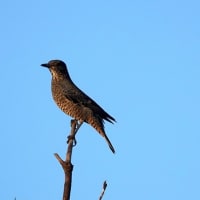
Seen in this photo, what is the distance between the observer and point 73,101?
1142 cm

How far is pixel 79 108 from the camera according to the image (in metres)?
11.3

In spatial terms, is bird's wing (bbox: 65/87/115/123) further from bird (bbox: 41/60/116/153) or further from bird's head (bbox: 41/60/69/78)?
bird's head (bbox: 41/60/69/78)

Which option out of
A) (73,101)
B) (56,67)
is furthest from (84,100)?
(56,67)

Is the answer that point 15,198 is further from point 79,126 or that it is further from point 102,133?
point 102,133

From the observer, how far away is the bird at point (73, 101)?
35.7ft

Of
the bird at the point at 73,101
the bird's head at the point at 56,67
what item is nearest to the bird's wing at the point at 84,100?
the bird at the point at 73,101

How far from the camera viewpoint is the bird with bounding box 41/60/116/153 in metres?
10.9

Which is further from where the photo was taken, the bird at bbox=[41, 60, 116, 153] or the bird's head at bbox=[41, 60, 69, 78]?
the bird's head at bbox=[41, 60, 69, 78]

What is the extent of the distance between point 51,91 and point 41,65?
0.57 meters

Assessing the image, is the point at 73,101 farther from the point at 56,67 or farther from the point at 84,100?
the point at 56,67

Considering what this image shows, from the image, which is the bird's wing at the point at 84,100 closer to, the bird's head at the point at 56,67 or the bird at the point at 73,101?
the bird at the point at 73,101

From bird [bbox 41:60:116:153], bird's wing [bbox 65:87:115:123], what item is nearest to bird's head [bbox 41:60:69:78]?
bird [bbox 41:60:116:153]

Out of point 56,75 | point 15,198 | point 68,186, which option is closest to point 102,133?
point 56,75

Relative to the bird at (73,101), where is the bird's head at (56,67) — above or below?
above
